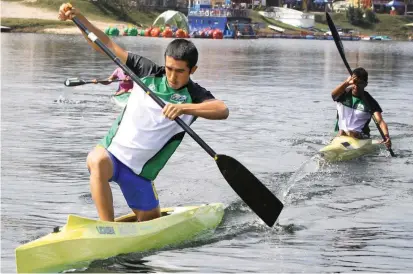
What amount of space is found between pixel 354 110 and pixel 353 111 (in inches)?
1.1

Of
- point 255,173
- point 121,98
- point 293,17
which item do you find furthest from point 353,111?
point 293,17

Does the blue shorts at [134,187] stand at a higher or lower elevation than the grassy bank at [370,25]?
higher

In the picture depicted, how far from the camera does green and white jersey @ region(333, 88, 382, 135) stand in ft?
57.0

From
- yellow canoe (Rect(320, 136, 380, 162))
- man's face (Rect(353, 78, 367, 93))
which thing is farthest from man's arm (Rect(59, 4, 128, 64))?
man's face (Rect(353, 78, 367, 93))

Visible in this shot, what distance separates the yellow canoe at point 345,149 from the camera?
16.7 metres

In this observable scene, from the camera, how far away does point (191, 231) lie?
10.4m

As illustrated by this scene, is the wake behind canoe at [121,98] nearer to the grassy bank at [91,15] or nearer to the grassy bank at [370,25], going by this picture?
the grassy bank at [91,15]

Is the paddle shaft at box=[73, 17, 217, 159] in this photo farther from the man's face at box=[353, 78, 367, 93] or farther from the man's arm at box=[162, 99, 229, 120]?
the man's face at box=[353, 78, 367, 93]

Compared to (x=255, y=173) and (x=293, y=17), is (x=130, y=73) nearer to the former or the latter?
(x=255, y=173)

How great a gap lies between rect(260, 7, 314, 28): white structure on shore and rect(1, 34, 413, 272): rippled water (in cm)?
11767

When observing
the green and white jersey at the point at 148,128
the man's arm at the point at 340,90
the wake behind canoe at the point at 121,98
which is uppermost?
the green and white jersey at the point at 148,128

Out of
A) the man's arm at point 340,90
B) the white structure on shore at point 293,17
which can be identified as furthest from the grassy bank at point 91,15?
the man's arm at point 340,90

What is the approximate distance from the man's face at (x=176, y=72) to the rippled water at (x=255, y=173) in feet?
5.65

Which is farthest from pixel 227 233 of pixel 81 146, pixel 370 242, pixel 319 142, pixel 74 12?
pixel 319 142
